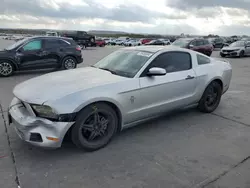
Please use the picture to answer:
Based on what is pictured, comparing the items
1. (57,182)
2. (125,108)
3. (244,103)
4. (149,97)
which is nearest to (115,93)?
(125,108)

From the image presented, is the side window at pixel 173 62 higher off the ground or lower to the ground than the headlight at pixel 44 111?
higher

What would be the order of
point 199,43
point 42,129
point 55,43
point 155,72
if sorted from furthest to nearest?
point 199,43 → point 55,43 → point 155,72 → point 42,129

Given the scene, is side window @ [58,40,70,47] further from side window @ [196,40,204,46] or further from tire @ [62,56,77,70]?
side window @ [196,40,204,46]

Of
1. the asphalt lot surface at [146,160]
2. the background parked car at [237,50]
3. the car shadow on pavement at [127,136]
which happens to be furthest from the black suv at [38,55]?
the background parked car at [237,50]

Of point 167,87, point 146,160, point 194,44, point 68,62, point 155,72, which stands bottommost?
point 146,160

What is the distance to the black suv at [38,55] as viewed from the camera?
8.88 m

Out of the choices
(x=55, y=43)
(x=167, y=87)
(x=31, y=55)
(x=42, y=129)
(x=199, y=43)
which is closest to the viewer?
(x=42, y=129)

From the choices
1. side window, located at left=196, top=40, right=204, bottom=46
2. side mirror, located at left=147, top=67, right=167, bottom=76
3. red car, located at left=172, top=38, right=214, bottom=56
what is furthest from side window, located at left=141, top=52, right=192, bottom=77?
side window, located at left=196, top=40, right=204, bottom=46

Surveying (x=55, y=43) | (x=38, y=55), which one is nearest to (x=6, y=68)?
(x=38, y=55)

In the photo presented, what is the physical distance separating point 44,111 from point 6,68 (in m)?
6.88

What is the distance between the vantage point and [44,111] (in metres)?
3.03

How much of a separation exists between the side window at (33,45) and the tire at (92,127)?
704cm

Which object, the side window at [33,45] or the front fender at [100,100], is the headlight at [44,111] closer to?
the front fender at [100,100]

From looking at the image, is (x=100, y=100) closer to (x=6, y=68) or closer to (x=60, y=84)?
(x=60, y=84)
